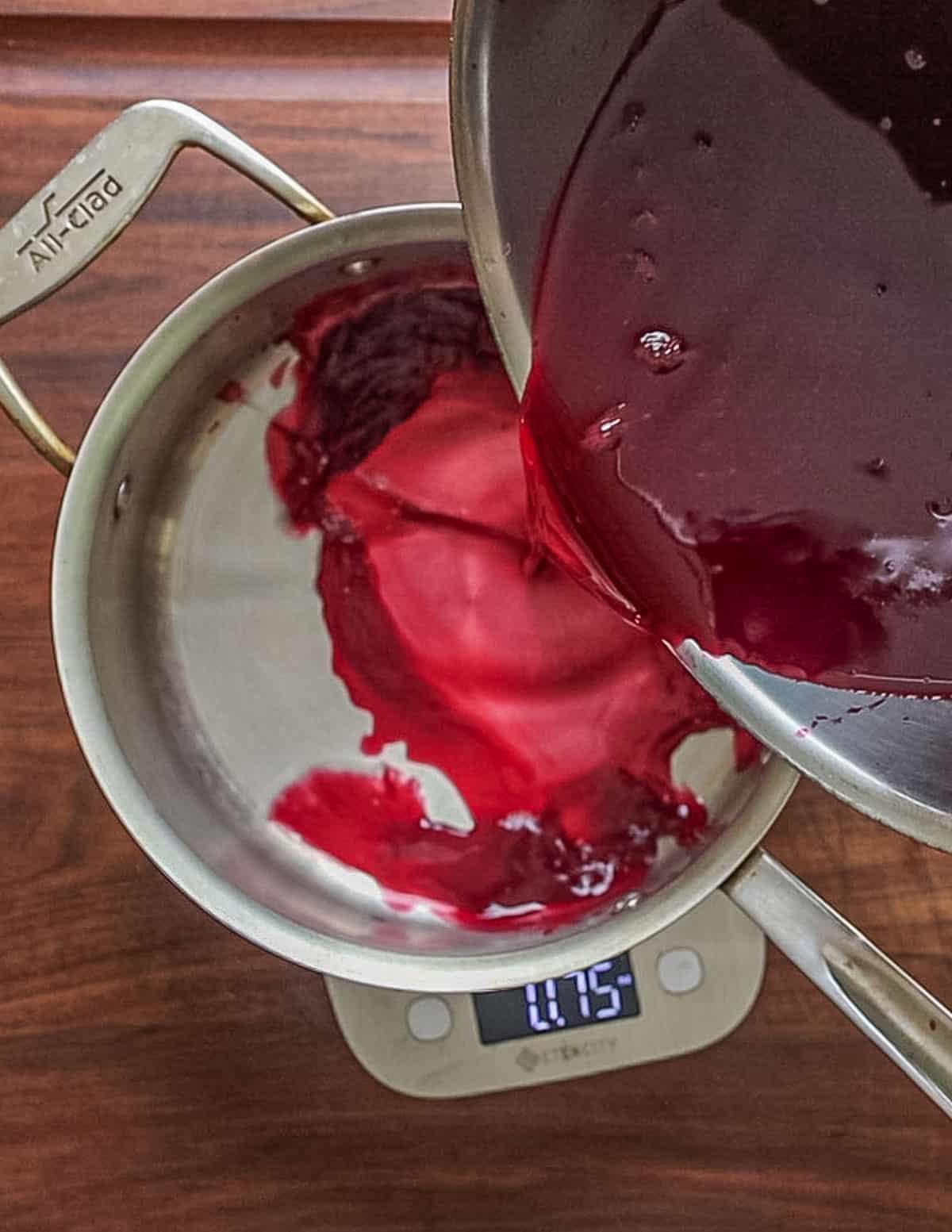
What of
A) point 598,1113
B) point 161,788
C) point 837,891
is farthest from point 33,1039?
point 837,891

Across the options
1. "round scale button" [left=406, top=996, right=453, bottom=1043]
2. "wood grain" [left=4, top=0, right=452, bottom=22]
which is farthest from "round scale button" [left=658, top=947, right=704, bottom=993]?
"wood grain" [left=4, top=0, right=452, bottom=22]

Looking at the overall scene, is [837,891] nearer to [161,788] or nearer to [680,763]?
[680,763]

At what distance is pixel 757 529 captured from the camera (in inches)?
21.0

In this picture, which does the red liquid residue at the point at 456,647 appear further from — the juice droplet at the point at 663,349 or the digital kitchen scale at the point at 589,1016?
the juice droplet at the point at 663,349

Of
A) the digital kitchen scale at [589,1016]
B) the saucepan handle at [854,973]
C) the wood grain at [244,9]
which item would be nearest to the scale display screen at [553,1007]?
the digital kitchen scale at [589,1016]

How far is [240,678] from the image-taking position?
0.87m

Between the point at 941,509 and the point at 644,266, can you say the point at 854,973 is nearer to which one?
the point at 941,509

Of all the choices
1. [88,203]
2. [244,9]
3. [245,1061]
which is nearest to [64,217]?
[88,203]

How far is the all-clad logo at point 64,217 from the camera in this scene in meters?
0.69

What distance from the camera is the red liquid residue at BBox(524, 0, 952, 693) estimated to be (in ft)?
1.71

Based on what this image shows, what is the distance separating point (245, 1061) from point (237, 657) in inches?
10.4

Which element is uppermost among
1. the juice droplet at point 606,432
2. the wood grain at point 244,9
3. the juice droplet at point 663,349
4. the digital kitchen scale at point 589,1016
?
the wood grain at point 244,9

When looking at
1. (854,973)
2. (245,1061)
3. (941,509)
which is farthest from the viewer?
(245,1061)

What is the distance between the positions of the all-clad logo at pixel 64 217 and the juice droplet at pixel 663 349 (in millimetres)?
332
